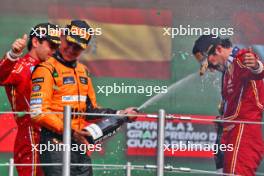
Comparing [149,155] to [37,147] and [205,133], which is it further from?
[37,147]

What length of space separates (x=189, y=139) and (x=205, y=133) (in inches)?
6.7

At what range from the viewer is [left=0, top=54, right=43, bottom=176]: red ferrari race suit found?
809 centimetres

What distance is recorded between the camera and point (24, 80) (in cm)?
818

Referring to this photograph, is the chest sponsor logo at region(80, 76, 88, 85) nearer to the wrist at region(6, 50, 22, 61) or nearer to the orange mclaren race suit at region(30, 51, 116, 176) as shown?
the orange mclaren race suit at region(30, 51, 116, 176)

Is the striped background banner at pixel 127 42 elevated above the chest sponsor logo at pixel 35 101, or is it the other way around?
the striped background banner at pixel 127 42

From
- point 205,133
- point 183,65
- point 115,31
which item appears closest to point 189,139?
point 205,133

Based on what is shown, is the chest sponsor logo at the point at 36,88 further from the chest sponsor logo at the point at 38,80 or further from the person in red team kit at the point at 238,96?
the person in red team kit at the point at 238,96

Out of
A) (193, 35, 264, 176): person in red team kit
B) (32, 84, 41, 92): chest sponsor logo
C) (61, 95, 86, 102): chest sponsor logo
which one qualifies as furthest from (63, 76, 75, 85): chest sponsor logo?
(193, 35, 264, 176): person in red team kit

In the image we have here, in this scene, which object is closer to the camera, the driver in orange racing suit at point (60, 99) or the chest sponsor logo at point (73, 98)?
the driver in orange racing suit at point (60, 99)

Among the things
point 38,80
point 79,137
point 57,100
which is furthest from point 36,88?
point 79,137

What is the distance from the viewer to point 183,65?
8867 mm

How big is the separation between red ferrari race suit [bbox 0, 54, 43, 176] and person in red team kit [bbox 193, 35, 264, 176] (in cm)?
171

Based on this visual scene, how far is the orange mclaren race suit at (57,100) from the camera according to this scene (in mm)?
7613

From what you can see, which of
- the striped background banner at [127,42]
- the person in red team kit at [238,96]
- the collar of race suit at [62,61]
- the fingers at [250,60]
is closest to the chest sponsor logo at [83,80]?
the collar of race suit at [62,61]
